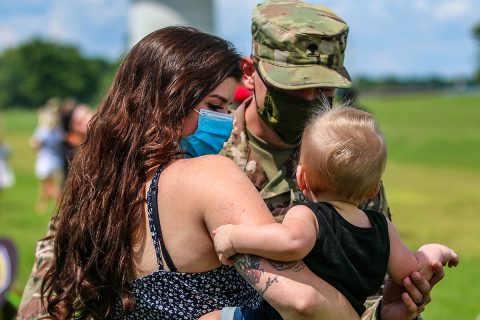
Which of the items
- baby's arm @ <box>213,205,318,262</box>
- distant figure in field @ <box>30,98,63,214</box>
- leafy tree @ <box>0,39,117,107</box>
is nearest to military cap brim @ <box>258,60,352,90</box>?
baby's arm @ <box>213,205,318,262</box>

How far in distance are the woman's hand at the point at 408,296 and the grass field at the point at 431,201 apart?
1.52 m

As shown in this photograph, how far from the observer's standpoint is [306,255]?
2123 mm

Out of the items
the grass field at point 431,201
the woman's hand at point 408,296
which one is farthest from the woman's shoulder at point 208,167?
the grass field at point 431,201

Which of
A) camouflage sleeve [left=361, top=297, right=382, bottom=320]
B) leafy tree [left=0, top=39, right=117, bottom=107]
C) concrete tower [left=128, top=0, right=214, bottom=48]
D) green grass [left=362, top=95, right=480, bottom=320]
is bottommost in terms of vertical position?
leafy tree [left=0, top=39, right=117, bottom=107]

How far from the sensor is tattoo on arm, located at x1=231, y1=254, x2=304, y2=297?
2.11 m

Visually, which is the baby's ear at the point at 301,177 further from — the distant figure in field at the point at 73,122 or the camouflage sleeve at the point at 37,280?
the distant figure in field at the point at 73,122

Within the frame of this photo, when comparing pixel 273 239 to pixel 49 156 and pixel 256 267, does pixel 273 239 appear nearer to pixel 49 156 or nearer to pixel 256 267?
pixel 256 267

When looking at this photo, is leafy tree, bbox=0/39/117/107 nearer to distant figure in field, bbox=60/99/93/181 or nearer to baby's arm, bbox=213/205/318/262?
distant figure in field, bbox=60/99/93/181

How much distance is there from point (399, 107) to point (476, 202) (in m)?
44.6

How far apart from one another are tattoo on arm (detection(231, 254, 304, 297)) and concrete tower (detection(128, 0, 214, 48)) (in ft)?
18.3

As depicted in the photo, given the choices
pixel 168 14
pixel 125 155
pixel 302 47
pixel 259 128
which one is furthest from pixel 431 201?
pixel 125 155

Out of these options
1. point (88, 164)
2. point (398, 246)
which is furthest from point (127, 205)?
point (398, 246)

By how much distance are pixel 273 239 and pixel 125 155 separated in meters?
0.63

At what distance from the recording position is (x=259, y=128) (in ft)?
10.5
